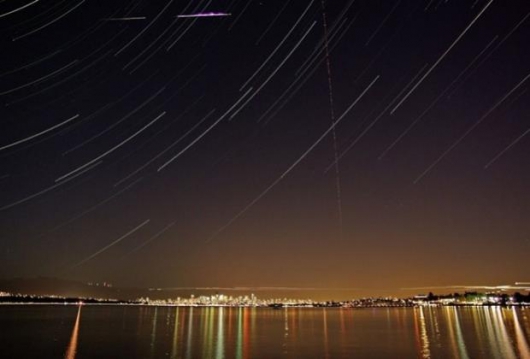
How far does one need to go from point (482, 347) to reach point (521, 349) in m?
3.04

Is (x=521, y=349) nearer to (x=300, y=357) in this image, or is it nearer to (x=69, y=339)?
(x=300, y=357)

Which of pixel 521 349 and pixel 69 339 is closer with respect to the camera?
pixel 521 349

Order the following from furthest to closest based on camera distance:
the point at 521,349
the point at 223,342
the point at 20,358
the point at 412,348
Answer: the point at 223,342 → the point at 412,348 → the point at 521,349 → the point at 20,358

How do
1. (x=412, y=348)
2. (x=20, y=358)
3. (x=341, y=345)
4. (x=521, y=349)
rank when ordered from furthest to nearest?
(x=341, y=345)
(x=412, y=348)
(x=521, y=349)
(x=20, y=358)

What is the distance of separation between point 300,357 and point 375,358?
15.8ft

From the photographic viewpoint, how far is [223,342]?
1586 inches

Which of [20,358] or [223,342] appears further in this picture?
[223,342]

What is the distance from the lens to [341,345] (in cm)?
3725

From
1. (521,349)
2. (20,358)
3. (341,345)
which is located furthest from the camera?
(341,345)

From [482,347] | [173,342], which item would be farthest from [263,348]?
[482,347]

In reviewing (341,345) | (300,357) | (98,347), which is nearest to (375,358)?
(300,357)

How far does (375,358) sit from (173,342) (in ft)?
59.2

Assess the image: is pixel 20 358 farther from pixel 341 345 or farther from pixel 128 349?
pixel 341 345

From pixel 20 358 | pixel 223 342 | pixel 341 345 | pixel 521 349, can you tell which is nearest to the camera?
pixel 20 358
